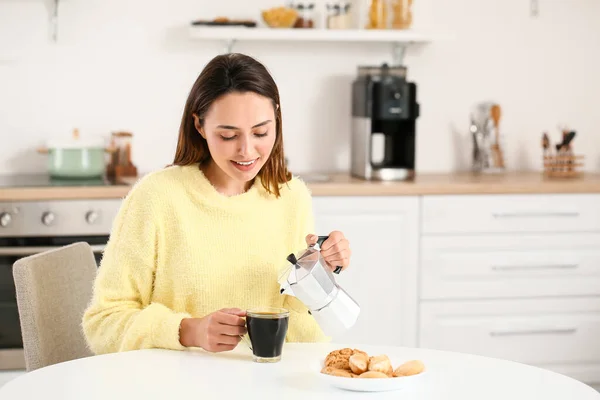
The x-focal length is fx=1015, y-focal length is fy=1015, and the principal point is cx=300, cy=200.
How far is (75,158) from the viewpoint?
3721mm

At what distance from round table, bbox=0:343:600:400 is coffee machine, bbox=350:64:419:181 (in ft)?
7.16

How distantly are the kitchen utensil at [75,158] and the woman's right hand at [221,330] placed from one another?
209 cm

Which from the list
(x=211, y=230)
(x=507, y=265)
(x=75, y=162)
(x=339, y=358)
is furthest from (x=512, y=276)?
(x=339, y=358)

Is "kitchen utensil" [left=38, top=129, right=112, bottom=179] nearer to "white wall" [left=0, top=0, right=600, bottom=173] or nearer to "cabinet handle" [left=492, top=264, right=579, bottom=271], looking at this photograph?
"white wall" [left=0, top=0, right=600, bottom=173]

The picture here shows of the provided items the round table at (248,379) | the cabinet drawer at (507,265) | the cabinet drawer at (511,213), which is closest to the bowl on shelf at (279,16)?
the cabinet drawer at (511,213)

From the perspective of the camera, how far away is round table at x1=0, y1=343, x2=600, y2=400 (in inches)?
61.1

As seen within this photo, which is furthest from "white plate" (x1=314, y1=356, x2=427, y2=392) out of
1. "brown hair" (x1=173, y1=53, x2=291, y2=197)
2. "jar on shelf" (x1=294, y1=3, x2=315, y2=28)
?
"jar on shelf" (x1=294, y1=3, x2=315, y2=28)

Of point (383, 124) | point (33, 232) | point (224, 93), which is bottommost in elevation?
point (33, 232)

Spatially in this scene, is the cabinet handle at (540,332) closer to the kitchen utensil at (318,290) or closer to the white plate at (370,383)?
the kitchen utensil at (318,290)

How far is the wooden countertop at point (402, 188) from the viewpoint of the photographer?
11.4 ft

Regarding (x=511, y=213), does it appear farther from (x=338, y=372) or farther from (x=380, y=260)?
(x=338, y=372)

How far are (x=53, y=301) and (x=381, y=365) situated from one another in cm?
79

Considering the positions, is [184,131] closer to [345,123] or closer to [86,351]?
[86,351]

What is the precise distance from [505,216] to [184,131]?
6.66 ft
